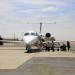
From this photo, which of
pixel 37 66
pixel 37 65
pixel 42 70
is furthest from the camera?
pixel 37 65

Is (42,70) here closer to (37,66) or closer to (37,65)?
(37,66)

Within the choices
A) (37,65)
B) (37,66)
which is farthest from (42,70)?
(37,65)

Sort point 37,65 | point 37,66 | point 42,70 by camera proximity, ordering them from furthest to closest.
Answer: point 37,65 < point 37,66 < point 42,70

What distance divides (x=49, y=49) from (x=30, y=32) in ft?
13.6

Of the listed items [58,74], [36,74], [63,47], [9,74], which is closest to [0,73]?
[9,74]

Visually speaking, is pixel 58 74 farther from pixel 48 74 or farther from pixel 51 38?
pixel 51 38

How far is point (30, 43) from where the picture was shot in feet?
122

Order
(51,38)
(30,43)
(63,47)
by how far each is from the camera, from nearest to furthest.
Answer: (30,43)
(63,47)
(51,38)

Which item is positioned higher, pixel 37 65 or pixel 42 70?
pixel 42 70

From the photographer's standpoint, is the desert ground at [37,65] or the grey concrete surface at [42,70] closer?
the grey concrete surface at [42,70]

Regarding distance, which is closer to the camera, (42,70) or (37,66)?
(42,70)

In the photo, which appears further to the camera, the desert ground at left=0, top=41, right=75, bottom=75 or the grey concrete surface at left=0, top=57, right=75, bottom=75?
the desert ground at left=0, top=41, right=75, bottom=75

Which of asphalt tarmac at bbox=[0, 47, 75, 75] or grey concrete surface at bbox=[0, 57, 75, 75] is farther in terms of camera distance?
asphalt tarmac at bbox=[0, 47, 75, 75]

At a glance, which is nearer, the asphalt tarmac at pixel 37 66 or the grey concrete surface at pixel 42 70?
the grey concrete surface at pixel 42 70
